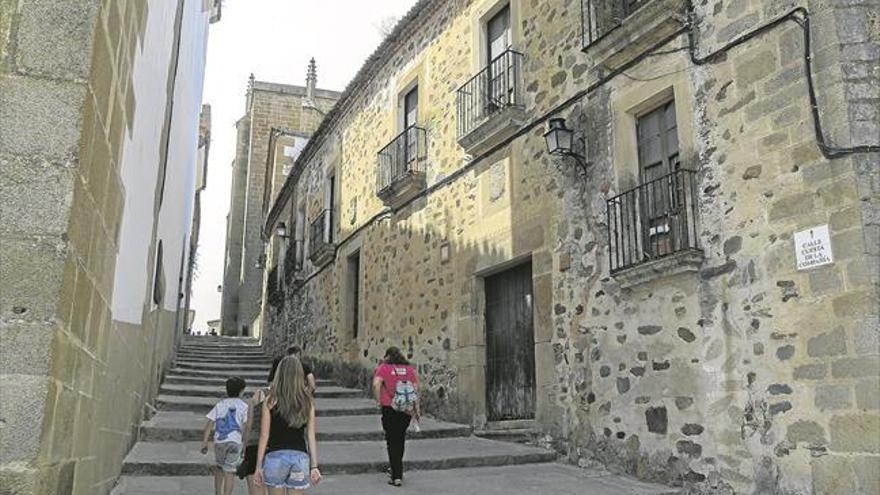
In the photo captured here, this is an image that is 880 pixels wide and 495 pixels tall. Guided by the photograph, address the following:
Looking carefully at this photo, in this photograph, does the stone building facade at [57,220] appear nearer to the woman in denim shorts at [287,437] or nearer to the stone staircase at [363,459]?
the woman in denim shorts at [287,437]

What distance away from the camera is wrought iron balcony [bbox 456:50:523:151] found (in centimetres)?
782

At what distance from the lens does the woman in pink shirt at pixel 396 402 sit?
5.62m

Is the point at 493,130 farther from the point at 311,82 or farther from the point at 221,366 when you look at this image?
the point at 311,82

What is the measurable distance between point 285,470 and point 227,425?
4.01ft

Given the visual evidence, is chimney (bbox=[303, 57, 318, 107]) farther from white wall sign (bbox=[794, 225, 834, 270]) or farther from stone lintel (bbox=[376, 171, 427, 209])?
white wall sign (bbox=[794, 225, 834, 270])

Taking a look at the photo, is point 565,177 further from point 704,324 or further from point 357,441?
point 357,441

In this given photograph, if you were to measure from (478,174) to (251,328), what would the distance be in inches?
745

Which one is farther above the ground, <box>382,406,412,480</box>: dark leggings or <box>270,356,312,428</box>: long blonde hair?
<box>270,356,312,428</box>: long blonde hair

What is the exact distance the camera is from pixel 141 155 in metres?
3.63

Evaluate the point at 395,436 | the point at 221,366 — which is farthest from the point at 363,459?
Answer: the point at 221,366

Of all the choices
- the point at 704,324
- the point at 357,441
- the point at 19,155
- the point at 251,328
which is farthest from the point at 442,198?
the point at 251,328

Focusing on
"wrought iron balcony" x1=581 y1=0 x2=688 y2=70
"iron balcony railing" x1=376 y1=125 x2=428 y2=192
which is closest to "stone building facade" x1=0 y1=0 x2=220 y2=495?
"wrought iron balcony" x1=581 y1=0 x2=688 y2=70

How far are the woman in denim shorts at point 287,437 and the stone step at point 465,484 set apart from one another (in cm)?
155

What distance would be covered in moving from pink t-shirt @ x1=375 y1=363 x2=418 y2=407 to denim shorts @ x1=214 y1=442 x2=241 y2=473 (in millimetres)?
1498
